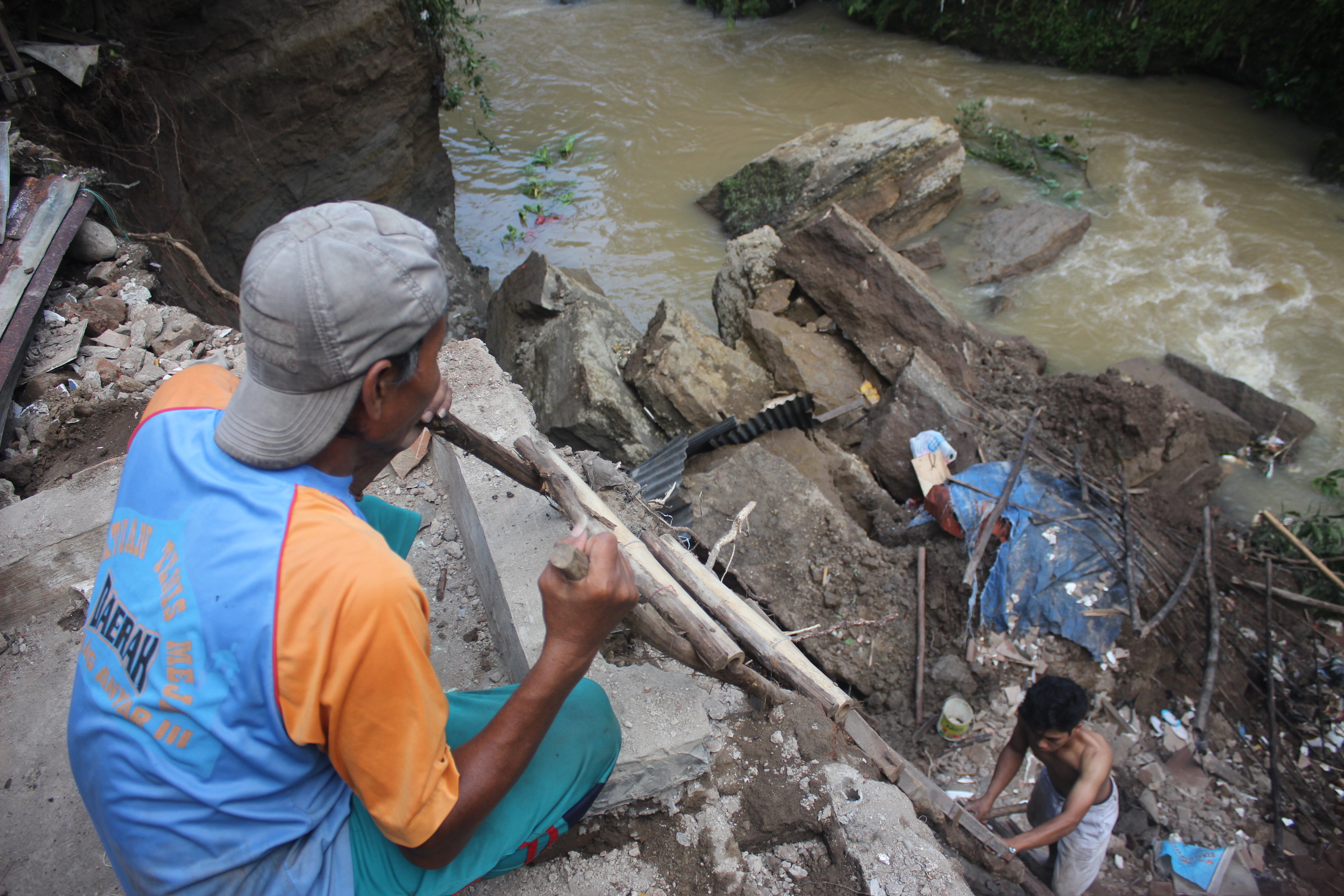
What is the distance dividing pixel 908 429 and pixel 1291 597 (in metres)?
2.34

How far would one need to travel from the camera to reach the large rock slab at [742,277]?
21.4 feet

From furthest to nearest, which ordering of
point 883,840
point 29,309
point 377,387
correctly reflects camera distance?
point 29,309
point 883,840
point 377,387

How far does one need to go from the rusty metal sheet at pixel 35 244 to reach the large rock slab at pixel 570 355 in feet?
9.69

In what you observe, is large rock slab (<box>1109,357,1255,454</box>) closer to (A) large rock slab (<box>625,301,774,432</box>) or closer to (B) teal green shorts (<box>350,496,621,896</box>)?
(A) large rock slab (<box>625,301,774,432</box>)

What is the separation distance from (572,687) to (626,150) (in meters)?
10.2

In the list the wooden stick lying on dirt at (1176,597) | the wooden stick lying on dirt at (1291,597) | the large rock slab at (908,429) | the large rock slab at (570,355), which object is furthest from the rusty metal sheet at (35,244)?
the wooden stick lying on dirt at (1291,597)

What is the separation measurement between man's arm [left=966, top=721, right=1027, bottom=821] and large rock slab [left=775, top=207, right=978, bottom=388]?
3.11 meters

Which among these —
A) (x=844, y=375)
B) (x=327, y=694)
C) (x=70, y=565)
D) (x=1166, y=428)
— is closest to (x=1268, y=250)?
(x=1166, y=428)

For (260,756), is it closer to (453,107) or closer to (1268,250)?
(453,107)

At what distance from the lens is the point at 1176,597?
377 cm

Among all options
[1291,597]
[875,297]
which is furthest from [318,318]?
[875,297]

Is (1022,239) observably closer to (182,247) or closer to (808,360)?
(808,360)

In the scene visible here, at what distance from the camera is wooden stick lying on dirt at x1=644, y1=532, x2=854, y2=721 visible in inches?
97.3

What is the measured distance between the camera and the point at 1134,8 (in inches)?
399
